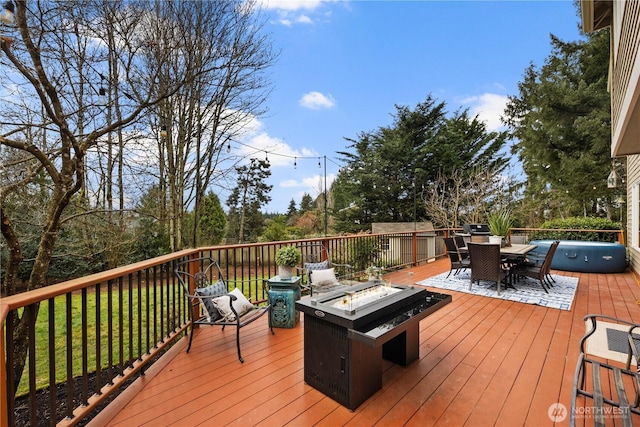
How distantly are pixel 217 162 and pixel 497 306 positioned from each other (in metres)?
6.30

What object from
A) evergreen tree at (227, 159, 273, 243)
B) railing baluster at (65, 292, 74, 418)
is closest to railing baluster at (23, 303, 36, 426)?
railing baluster at (65, 292, 74, 418)

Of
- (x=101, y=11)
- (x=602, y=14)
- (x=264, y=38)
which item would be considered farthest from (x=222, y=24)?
(x=602, y=14)

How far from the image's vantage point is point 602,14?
5273 millimetres

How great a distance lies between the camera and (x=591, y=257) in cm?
617

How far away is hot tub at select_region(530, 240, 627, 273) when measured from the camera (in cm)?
609

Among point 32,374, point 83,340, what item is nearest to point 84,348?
point 83,340

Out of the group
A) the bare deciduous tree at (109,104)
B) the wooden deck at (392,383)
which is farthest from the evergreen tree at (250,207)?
the wooden deck at (392,383)

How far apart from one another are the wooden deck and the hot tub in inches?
154

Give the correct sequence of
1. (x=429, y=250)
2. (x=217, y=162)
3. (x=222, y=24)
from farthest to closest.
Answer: (x=429, y=250)
(x=217, y=162)
(x=222, y=24)

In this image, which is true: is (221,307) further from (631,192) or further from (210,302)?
(631,192)

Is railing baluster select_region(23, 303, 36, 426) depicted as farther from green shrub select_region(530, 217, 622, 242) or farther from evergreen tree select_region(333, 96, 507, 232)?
evergreen tree select_region(333, 96, 507, 232)

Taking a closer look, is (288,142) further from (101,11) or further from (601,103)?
(601,103)

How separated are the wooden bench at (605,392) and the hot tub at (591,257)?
4587mm

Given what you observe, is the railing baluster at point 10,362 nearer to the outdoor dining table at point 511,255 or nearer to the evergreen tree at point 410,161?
the outdoor dining table at point 511,255
